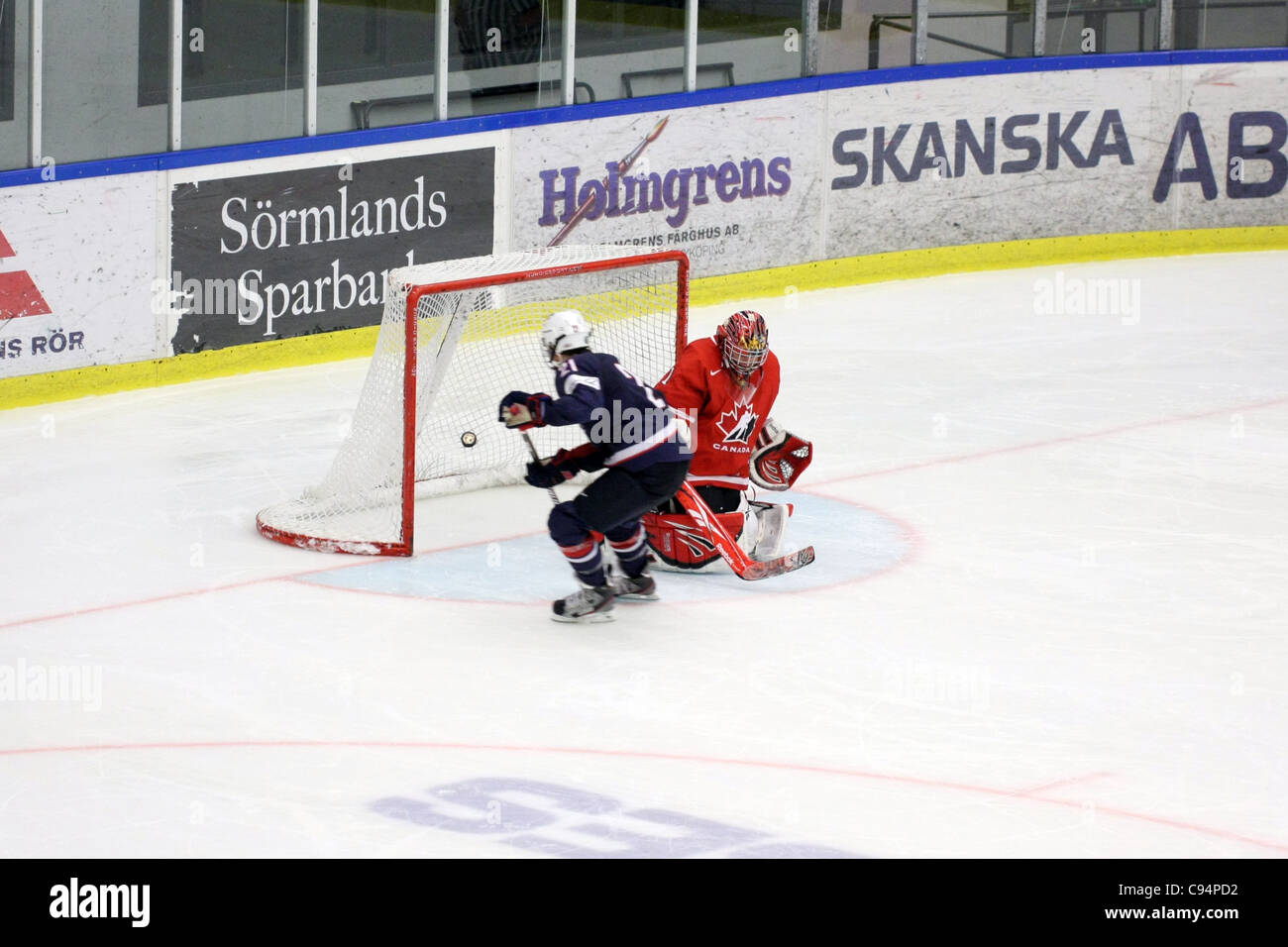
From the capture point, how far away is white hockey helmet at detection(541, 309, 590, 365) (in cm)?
659

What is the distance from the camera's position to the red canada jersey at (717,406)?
711cm

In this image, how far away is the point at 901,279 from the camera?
518 inches

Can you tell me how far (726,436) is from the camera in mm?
7242

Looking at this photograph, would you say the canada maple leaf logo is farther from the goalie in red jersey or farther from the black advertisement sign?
the black advertisement sign

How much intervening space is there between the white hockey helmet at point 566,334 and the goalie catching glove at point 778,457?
1.09m

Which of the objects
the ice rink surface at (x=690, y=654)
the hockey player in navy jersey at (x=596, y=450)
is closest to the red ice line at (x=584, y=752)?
the ice rink surface at (x=690, y=654)

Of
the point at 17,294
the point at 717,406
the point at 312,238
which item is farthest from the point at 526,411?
the point at 312,238

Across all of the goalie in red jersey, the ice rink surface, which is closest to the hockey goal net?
the ice rink surface

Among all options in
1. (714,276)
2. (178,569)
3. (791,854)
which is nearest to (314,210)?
(714,276)

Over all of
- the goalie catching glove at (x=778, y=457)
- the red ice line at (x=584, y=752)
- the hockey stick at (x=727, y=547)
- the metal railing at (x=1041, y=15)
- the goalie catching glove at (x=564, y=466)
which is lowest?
the red ice line at (x=584, y=752)

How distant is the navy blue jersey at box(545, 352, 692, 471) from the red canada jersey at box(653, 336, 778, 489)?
436mm

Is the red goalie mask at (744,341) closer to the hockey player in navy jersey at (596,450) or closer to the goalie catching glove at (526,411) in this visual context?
the hockey player in navy jersey at (596,450)

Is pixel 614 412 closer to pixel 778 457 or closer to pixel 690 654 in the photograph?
pixel 690 654

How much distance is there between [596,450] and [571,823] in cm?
207
